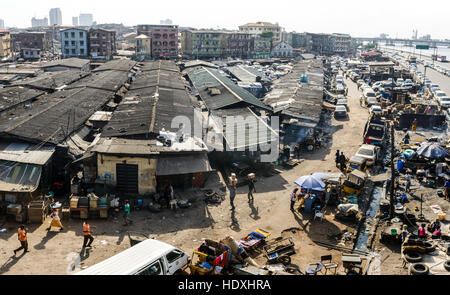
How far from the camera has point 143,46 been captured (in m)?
85.6

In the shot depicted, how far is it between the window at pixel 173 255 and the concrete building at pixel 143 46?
77291 mm

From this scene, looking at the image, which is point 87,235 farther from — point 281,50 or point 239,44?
point 281,50

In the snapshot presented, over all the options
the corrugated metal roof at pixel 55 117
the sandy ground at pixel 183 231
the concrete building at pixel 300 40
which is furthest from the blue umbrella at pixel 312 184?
the concrete building at pixel 300 40

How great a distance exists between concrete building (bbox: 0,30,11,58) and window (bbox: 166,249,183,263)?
302 ft

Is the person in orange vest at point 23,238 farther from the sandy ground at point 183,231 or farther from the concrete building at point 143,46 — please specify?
the concrete building at point 143,46

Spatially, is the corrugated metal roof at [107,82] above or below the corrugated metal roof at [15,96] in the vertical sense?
above

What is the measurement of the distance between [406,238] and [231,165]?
12191 mm

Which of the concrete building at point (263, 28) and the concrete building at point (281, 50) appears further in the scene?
the concrete building at point (263, 28)

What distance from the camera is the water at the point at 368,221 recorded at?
16575 mm

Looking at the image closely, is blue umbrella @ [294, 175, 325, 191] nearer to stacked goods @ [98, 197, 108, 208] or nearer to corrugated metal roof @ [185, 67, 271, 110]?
stacked goods @ [98, 197, 108, 208]

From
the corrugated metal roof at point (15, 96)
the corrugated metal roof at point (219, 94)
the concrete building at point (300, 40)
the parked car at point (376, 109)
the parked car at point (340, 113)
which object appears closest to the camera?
the corrugated metal roof at point (15, 96)

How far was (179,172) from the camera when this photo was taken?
20016 mm

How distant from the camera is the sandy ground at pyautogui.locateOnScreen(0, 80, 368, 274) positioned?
13.9m

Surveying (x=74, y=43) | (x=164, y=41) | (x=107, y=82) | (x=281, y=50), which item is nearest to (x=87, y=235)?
(x=107, y=82)
